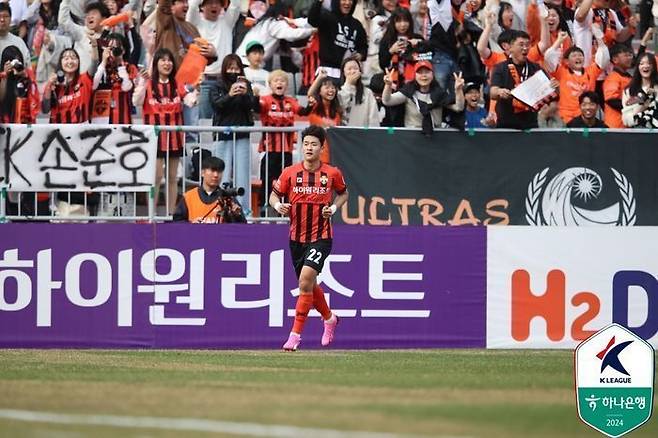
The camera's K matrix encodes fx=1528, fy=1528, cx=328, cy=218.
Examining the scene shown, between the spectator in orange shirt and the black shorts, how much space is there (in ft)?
16.4

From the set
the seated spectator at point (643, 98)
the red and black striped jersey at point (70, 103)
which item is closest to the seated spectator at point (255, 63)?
the red and black striped jersey at point (70, 103)

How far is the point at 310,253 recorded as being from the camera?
16578 millimetres

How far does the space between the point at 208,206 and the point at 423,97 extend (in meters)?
2.98

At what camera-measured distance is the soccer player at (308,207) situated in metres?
16.6

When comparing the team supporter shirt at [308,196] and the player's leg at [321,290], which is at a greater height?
the team supporter shirt at [308,196]

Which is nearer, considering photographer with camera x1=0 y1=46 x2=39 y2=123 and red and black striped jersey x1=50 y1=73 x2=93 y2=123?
photographer with camera x1=0 y1=46 x2=39 y2=123

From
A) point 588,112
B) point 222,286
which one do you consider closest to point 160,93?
point 222,286

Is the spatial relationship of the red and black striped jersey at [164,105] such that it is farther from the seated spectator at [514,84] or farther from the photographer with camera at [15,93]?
the seated spectator at [514,84]

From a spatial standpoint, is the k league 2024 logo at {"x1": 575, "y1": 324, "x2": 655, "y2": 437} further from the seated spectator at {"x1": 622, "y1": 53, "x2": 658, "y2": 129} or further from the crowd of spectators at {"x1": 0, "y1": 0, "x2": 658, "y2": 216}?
the seated spectator at {"x1": 622, "y1": 53, "x2": 658, "y2": 129}

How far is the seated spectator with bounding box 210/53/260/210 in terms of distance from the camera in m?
18.4

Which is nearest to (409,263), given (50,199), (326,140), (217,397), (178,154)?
(326,140)

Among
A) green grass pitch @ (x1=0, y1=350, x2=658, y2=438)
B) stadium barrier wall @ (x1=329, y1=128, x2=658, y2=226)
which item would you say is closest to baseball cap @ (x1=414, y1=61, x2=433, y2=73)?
stadium barrier wall @ (x1=329, y1=128, x2=658, y2=226)

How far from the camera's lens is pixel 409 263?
60.0 feet

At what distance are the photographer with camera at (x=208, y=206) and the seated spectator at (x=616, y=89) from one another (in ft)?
17.1
